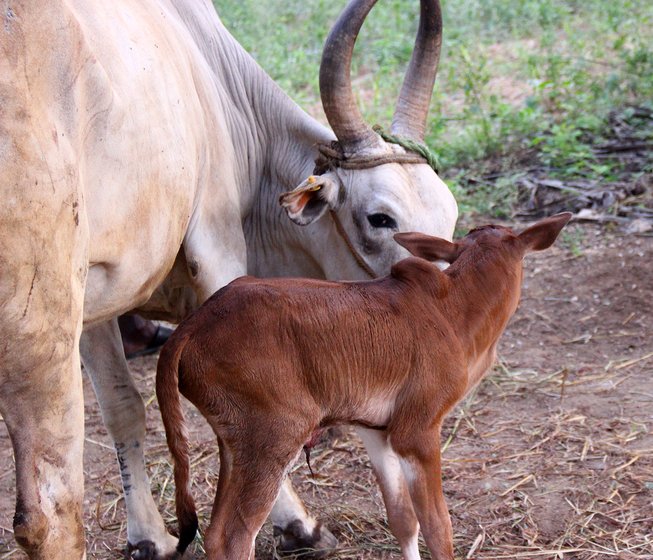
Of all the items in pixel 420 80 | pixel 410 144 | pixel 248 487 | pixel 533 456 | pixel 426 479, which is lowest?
pixel 533 456

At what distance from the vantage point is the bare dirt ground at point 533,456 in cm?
406

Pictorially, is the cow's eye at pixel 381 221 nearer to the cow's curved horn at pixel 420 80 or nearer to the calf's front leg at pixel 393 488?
the cow's curved horn at pixel 420 80

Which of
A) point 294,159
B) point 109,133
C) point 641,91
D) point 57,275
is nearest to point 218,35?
point 294,159

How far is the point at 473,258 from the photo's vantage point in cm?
353

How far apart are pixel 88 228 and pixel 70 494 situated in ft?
2.34

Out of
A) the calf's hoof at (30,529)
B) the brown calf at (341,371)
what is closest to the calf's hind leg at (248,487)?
the brown calf at (341,371)

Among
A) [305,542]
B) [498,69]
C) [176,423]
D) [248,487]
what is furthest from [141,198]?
[498,69]

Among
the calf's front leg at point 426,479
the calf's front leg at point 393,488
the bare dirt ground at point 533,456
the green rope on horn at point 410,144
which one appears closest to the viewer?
the calf's front leg at point 426,479

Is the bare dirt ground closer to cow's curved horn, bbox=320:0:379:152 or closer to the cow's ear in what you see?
the cow's ear

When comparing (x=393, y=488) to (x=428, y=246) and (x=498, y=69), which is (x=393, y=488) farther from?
(x=498, y=69)

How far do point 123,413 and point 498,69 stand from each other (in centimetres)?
682

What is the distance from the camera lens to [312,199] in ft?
13.5

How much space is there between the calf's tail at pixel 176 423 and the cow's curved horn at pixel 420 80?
1.71m

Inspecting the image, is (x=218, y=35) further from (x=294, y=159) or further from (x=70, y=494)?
(x=70, y=494)
